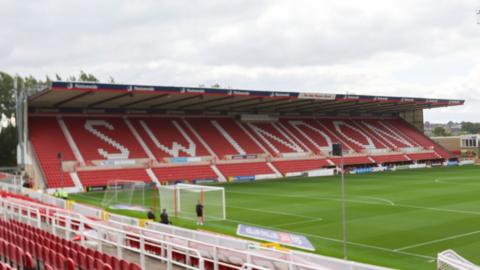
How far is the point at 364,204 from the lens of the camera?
91.7 ft

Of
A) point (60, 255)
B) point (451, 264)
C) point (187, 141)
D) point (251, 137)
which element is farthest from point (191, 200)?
point (251, 137)

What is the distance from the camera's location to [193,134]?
51.9 metres

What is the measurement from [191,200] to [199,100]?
22.2 metres

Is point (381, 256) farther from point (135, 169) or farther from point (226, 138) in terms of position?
point (226, 138)

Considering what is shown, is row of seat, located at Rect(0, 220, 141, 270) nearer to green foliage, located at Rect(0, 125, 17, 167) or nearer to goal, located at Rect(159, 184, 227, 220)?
goal, located at Rect(159, 184, 227, 220)

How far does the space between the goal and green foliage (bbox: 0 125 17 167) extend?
3600 centimetres

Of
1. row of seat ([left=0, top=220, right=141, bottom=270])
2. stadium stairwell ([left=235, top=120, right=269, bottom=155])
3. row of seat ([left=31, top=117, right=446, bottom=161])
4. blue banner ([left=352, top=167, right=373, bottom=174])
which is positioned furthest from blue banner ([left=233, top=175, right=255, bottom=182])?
row of seat ([left=0, top=220, right=141, bottom=270])

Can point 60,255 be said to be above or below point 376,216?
above

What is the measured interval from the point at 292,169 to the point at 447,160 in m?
27.1

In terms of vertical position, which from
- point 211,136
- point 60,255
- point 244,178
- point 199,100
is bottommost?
point 244,178

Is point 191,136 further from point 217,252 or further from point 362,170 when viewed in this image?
point 217,252

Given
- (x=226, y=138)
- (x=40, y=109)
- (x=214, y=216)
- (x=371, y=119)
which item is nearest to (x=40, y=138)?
(x=40, y=109)

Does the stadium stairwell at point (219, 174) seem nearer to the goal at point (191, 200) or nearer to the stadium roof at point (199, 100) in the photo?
the stadium roof at point (199, 100)

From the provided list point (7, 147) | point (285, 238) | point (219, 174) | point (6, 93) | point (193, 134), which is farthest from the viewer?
point (6, 93)
